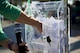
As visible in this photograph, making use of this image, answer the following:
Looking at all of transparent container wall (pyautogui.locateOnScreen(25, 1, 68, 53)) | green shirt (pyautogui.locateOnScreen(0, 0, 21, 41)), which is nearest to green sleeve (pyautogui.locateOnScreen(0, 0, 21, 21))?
green shirt (pyautogui.locateOnScreen(0, 0, 21, 41))

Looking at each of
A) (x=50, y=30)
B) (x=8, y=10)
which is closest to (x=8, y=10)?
(x=8, y=10)

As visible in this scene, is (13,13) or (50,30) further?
(50,30)

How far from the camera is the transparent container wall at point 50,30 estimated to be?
7.70 ft

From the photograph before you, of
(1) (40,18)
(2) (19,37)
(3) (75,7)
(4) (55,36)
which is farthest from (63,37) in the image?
(3) (75,7)

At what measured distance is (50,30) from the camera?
2344mm

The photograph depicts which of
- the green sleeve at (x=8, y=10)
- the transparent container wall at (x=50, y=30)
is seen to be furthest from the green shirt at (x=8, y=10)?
the transparent container wall at (x=50, y=30)

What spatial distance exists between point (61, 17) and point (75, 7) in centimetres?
1120

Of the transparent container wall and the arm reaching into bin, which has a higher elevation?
the arm reaching into bin

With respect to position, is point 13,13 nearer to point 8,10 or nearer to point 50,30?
point 8,10

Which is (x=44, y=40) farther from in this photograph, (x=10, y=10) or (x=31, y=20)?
(x=10, y=10)

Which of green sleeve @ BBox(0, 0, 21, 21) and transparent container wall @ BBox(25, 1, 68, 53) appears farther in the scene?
transparent container wall @ BBox(25, 1, 68, 53)

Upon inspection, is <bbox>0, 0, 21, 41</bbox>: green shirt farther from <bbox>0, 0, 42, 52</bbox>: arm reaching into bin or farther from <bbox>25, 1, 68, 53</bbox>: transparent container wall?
<bbox>25, 1, 68, 53</bbox>: transparent container wall

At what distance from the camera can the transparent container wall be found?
2.35 meters

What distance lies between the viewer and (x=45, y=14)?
8.13 feet
